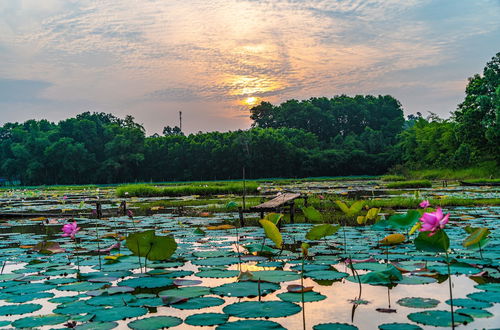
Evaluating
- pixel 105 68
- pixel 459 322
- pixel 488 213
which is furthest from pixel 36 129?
pixel 459 322

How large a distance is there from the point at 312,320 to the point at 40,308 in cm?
168

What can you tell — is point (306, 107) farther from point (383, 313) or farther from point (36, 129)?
point (383, 313)

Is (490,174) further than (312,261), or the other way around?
(490,174)

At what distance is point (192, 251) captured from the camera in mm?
4801

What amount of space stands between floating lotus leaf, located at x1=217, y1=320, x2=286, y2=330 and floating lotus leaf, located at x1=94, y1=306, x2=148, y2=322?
552mm

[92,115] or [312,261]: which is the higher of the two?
[92,115]

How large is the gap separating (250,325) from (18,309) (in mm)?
1501

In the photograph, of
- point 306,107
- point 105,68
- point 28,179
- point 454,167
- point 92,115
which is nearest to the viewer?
point 105,68

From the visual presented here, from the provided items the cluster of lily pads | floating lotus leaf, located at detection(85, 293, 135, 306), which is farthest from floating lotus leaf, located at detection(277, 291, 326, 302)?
floating lotus leaf, located at detection(85, 293, 135, 306)

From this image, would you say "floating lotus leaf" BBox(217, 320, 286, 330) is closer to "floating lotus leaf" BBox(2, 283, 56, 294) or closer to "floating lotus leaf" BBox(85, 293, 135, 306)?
"floating lotus leaf" BBox(85, 293, 135, 306)

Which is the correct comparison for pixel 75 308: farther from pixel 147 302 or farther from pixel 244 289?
pixel 244 289

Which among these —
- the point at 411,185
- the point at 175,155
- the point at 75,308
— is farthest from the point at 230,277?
the point at 175,155

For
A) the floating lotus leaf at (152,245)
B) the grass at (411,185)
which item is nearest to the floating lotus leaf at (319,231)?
the floating lotus leaf at (152,245)

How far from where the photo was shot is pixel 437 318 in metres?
2.32
